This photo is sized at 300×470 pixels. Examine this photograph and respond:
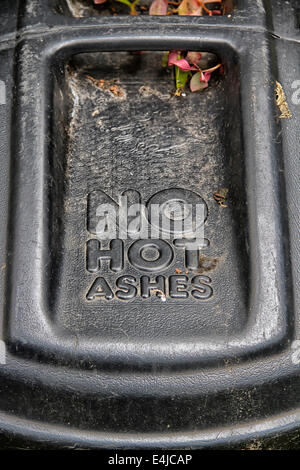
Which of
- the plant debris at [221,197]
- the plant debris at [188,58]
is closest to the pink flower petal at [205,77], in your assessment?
the plant debris at [188,58]

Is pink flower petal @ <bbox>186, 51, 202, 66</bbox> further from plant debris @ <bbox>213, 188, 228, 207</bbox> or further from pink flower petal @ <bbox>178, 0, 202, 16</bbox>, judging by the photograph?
plant debris @ <bbox>213, 188, 228, 207</bbox>

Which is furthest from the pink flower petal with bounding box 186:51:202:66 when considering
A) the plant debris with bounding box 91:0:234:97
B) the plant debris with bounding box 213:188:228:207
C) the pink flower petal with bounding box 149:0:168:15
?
the plant debris with bounding box 213:188:228:207

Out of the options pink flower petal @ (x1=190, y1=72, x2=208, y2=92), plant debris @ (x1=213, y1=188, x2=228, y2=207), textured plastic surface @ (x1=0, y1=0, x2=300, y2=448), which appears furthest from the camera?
pink flower petal @ (x1=190, y1=72, x2=208, y2=92)

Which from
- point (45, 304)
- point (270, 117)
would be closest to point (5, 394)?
point (45, 304)

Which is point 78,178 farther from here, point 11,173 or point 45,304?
point 45,304

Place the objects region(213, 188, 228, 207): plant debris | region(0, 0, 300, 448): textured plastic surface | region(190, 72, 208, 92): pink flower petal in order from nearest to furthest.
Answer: region(0, 0, 300, 448): textured plastic surface, region(213, 188, 228, 207): plant debris, region(190, 72, 208, 92): pink flower petal

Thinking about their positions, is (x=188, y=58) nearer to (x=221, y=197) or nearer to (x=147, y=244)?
(x=221, y=197)
